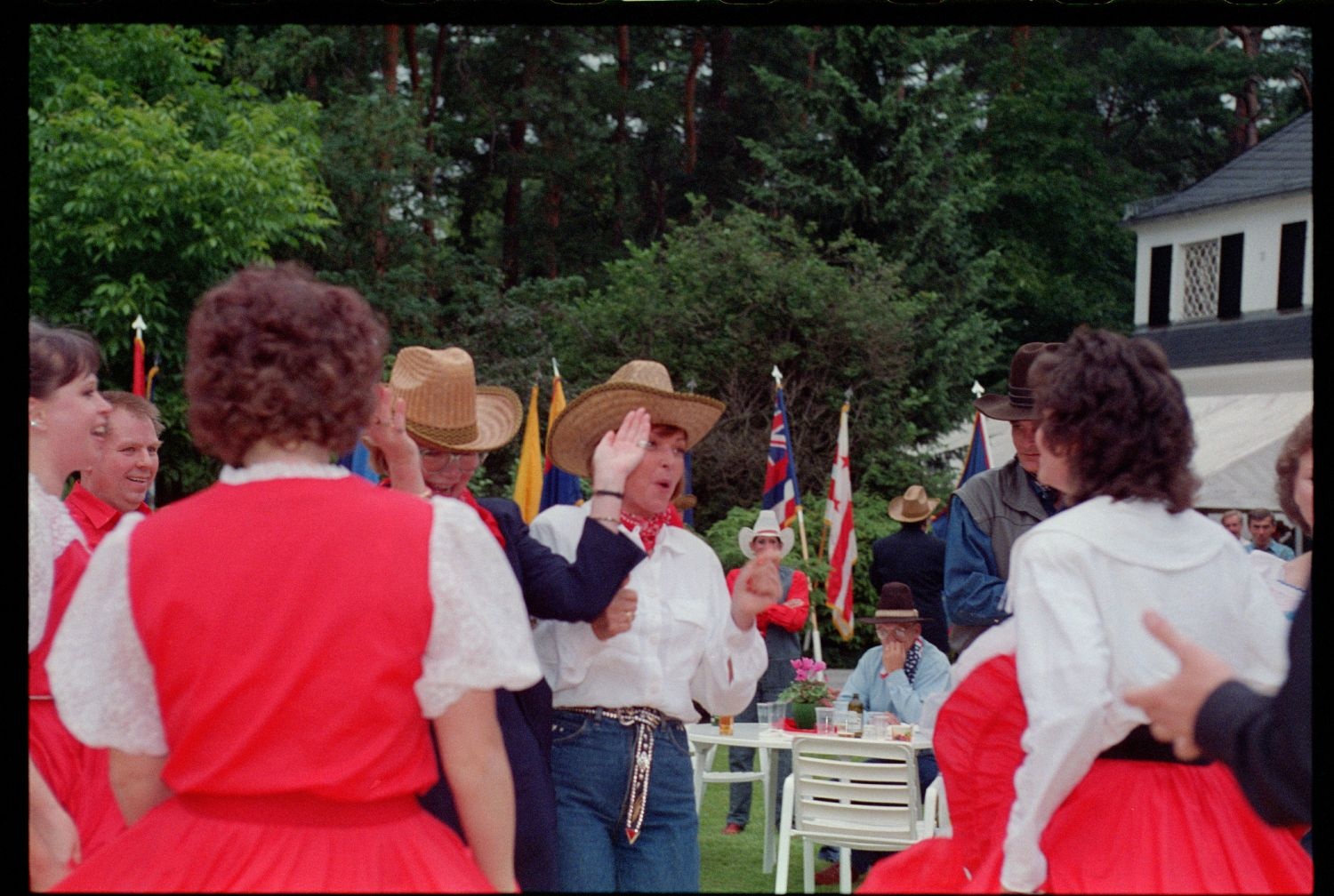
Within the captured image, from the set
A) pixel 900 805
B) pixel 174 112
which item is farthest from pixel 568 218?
pixel 900 805

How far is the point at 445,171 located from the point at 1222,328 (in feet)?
46.1

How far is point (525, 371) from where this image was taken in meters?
22.4

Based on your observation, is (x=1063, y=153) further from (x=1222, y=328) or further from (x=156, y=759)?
(x=156, y=759)

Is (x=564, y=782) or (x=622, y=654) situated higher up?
(x=622, y=654)

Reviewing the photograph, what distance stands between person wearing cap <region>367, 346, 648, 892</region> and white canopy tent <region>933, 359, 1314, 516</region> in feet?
45.3

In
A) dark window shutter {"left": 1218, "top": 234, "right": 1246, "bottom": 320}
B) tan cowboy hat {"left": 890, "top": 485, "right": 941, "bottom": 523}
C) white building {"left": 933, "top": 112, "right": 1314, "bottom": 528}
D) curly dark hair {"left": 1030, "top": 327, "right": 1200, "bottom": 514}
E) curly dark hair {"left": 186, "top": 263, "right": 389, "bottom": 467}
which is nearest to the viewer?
curly dark hair {"left": 186, "top": 263, "right": 389, "bottom": 467}

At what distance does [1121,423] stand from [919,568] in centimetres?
678

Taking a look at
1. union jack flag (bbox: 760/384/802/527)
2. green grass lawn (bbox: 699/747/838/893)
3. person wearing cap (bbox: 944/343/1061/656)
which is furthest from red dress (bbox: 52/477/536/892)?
union jack flag (bbox: 760/384/802/527)

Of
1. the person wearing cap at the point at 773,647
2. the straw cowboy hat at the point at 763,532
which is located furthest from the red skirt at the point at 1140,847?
the person wearing cap at the point at 773,647

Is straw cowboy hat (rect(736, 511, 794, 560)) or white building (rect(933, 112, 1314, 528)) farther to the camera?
white building (rect(933, 112, 1314, 528))

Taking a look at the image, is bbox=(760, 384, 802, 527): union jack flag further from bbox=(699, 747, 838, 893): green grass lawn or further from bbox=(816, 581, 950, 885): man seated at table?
bbox=(816, 581, 950, 885): man seated at table

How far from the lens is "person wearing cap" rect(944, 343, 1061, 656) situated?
4836 mm

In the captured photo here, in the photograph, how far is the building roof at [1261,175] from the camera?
2178cm

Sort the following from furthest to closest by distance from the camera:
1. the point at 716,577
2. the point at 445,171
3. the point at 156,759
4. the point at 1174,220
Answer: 1. the point at 445,171
2. the point at 1174,220
3. the point at 716,577
4. the point at 156,759
